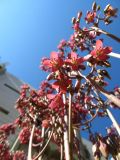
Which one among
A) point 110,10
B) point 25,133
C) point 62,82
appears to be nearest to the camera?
point 62,82

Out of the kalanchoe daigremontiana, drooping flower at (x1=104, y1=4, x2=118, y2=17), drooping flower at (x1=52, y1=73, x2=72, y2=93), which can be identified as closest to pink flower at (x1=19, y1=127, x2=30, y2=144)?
the kalanchoe daigremontiana

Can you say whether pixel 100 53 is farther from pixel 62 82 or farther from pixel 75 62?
pixel 62 82

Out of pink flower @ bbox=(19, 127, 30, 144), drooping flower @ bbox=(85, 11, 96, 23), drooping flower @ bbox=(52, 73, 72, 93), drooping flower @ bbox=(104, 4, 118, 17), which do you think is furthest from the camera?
pink flower @ bbox=(19, 127, 30, 144)

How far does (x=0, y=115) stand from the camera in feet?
30.5

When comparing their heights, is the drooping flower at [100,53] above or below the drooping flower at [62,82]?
above

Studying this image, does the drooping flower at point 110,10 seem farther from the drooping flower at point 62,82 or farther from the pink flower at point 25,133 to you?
the pink flower at point 25,133

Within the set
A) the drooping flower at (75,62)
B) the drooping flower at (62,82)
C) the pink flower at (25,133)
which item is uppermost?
the pink flower at (25,133)

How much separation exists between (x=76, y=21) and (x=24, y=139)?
178cm

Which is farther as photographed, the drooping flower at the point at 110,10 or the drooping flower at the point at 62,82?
the drooping flower at the point at 110,10

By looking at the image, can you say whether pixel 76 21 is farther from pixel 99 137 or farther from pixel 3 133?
pixel 3 133

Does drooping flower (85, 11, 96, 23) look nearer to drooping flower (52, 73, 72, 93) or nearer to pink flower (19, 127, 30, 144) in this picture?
drooping flower (52, 73, 72, 93)

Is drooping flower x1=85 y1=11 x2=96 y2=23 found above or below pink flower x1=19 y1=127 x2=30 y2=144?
above

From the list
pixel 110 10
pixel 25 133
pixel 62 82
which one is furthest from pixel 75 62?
pixel 25 133

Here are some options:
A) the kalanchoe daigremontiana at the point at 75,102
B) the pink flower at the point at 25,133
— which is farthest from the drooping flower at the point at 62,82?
the pink flower at the point at 25,133
